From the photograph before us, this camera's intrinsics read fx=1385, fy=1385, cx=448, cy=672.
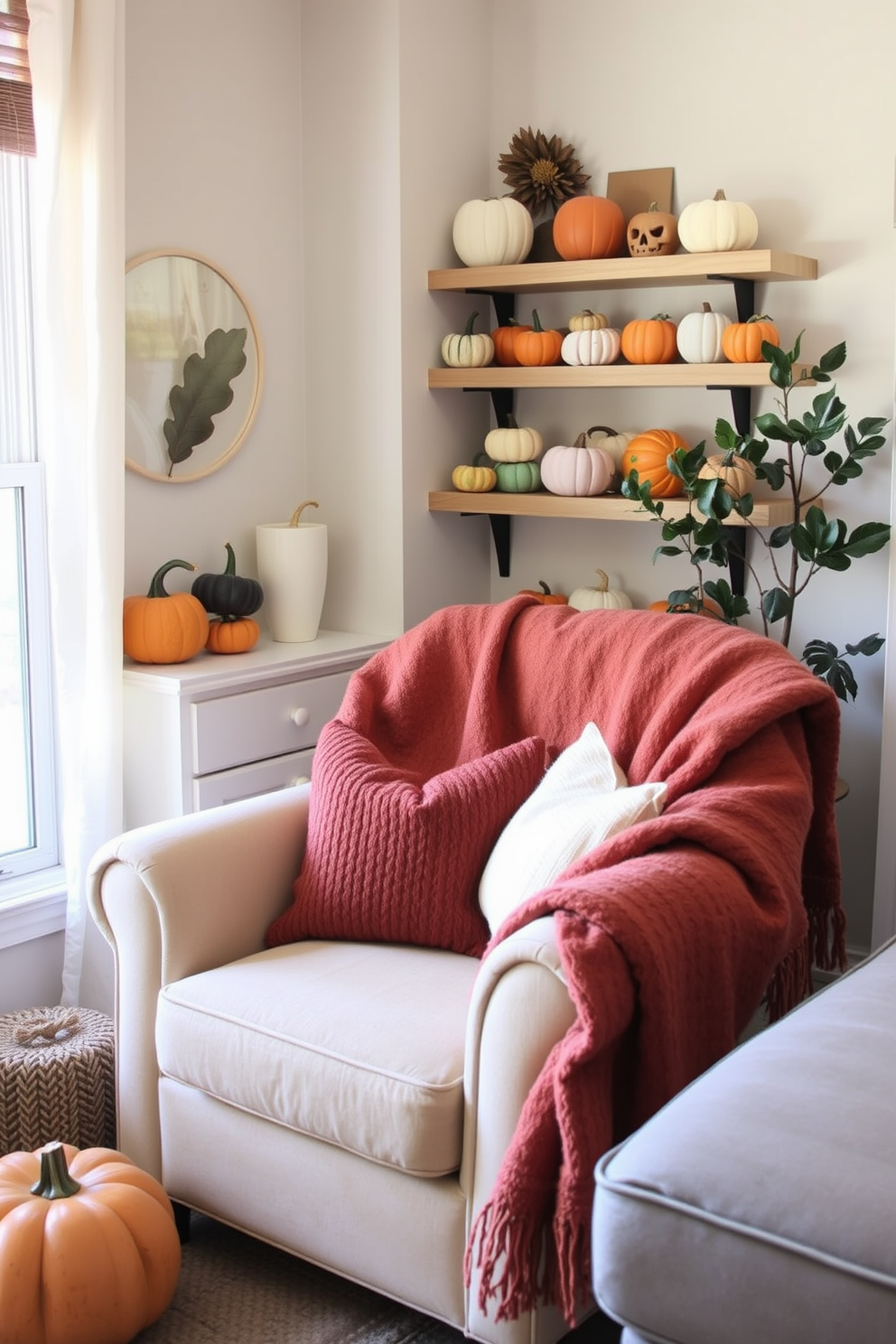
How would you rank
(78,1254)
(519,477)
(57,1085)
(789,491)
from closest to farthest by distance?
1. (78,1254)
2. (57,1085)
3. (789,491)
4. (519,477)

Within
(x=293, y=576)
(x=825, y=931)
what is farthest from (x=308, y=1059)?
(x=293, y=576)

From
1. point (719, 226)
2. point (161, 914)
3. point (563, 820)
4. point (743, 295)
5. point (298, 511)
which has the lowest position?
point (161, 914)

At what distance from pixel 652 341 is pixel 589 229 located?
30 cm

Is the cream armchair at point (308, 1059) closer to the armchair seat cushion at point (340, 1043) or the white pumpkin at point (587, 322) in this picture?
the armchair seat cushion at point (340, 1043)

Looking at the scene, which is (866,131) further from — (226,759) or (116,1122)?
(116,1122)

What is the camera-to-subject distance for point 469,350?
318 centimetres

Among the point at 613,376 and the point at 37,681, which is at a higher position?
the point at 613,376

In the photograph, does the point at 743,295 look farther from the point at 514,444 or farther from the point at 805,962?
the point at 805,962

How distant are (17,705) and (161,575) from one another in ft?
1.29

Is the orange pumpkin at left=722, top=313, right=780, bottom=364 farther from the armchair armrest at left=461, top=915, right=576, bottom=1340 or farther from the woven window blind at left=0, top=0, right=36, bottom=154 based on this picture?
the armchair armrest at left=461, top=915, right=576, bottom=1340

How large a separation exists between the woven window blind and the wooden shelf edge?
118cm

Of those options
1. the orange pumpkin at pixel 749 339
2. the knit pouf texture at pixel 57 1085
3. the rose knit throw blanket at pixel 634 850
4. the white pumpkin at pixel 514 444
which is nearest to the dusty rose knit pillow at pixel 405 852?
the rose knit throw blanket at pixel 634 850

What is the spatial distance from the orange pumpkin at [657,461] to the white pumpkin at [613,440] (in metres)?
0.08

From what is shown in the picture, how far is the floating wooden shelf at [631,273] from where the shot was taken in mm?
2746
